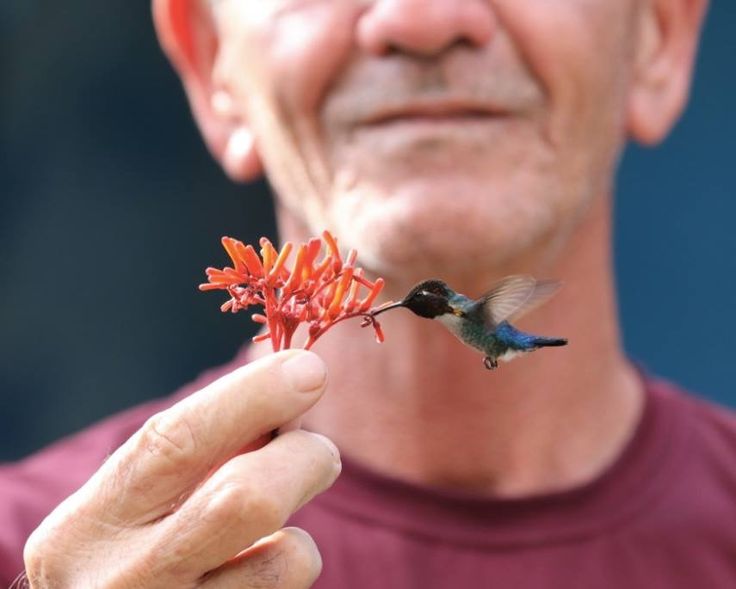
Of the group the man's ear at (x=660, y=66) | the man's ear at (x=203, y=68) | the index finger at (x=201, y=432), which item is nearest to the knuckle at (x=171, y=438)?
the index finger at (x=201, y=432)

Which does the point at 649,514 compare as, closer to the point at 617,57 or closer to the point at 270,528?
the point at 617,57

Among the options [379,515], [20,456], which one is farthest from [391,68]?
[20,456]

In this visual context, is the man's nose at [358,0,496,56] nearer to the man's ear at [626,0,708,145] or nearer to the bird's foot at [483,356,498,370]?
the man's ear at [626,0,708,145]

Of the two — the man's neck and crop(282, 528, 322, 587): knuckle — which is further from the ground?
crop(282, 528, 322, 587): knuckle

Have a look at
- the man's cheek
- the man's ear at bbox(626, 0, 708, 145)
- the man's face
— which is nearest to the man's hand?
the man's face

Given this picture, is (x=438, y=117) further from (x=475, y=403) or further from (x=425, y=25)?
(x=475, y=403)

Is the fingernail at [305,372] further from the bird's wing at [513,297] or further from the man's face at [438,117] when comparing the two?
the man's face at [438,117]
